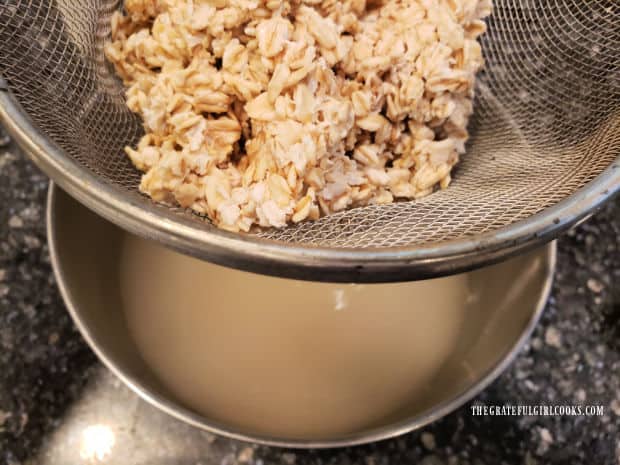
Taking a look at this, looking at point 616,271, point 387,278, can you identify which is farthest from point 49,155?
point 616,271

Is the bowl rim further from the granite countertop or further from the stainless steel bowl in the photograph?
the granite countertop

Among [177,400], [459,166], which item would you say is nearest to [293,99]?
[459,166]

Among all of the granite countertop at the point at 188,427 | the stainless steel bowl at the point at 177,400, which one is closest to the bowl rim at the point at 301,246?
the stainless steel bowl at the point at 177,400

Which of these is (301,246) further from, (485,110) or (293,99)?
(485,110)

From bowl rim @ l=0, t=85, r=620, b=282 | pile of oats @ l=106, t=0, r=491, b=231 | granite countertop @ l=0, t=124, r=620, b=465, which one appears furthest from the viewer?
granite countertop @ l=0, t=124, r=620, b=465

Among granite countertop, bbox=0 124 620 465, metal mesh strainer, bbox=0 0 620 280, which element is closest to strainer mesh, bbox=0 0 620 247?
metal mesh strainer, bbox=0 0 620 280
